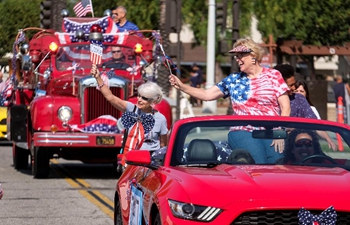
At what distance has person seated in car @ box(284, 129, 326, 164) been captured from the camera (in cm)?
830

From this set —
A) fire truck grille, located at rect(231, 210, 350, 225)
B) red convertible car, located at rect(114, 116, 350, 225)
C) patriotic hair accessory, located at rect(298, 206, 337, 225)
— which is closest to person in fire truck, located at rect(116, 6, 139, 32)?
red convertible car, located at rect(114, 116, 350, 225)

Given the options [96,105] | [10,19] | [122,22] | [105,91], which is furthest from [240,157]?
[10,19]

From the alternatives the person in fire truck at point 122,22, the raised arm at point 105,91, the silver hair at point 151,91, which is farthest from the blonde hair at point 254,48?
the person in fire truck at point 122,22

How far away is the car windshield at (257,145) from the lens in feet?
26.9

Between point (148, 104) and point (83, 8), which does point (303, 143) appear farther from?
point (83, 8)

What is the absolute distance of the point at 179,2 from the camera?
2641 centimetres

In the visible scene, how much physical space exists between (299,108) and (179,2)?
15529mm

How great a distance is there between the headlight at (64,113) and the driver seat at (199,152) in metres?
10.4

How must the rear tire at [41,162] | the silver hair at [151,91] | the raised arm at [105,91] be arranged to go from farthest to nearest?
the rear tire at [41,162] < the raised arm at [105,91] < the silver hair at [151,91]

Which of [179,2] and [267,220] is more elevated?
[179,2]

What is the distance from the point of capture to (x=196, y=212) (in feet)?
23.0

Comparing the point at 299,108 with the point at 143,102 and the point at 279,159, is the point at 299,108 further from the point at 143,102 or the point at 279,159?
the point at 279,159

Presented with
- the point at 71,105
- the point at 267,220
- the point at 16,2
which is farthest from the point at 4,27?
the point at 267,220

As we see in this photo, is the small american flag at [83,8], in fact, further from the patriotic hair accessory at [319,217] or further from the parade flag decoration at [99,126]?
the patriotic hair accessory at [319,217]
